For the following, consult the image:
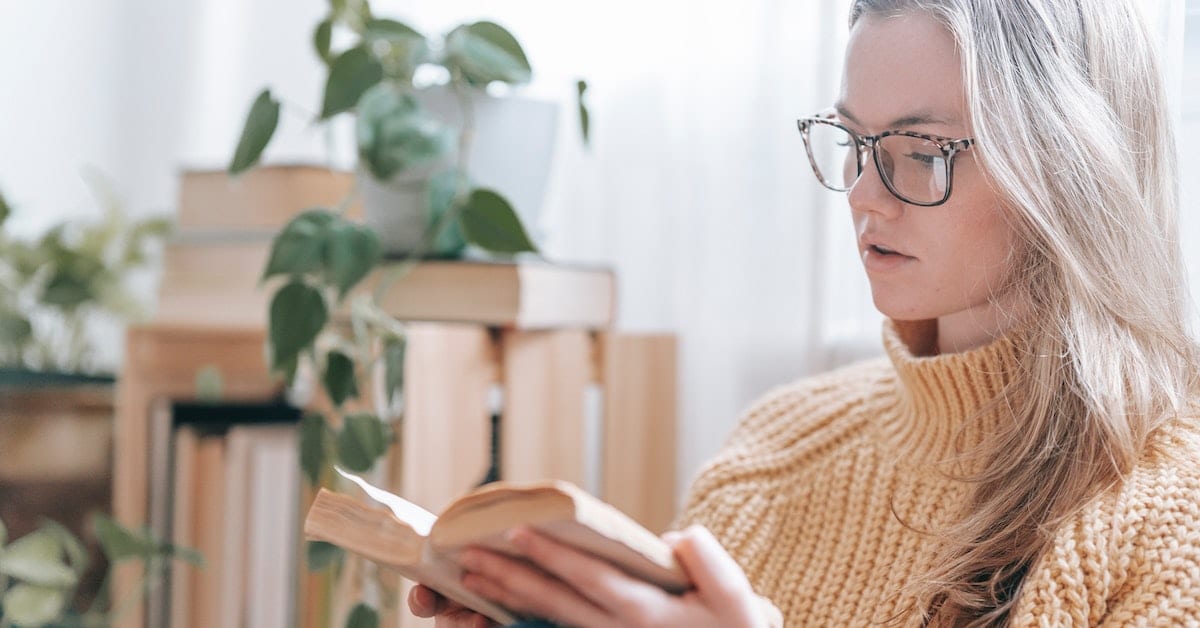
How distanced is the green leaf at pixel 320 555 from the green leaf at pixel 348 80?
38cm

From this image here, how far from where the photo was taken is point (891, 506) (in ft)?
2.43

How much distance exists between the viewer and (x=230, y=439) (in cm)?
123

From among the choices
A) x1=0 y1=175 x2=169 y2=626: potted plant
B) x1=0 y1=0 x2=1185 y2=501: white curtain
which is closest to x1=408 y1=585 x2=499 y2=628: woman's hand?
x1=0 y1=0 x2=1185 y2=501: white curtain

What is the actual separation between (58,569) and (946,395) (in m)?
0.78

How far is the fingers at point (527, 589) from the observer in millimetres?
475

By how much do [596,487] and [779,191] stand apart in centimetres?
40

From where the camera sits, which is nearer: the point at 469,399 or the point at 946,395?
the point at 946,395

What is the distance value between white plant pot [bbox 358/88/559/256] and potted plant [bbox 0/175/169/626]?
448 millimetres

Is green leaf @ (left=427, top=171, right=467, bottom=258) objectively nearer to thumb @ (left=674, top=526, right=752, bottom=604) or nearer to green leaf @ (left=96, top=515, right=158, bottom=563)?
green leaf @ (left=96, top=515, right=158, bottom=563)

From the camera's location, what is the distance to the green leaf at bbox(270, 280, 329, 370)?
0.96 m

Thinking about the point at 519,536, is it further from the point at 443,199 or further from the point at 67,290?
the point at 67,290

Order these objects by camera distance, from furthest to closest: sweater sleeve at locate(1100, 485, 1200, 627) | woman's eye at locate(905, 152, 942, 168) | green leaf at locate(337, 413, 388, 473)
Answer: green leaf at locate(337, 413, 388, 473), woman's eye at locate(905, 152, 942, 168), sweater sleeve at locate(1100, 485, 1200, 627)

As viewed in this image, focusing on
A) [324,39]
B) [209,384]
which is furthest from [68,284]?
[324,39]

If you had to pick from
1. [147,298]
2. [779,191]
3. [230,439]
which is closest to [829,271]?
[779,191]
